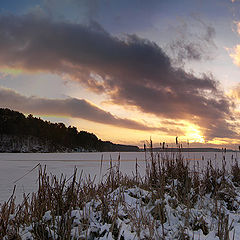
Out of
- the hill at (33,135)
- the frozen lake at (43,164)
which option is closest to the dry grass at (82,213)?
the frozen lake at (43,164)

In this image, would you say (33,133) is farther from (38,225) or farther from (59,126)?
(38,225)

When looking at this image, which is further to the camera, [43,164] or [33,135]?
[33,135]

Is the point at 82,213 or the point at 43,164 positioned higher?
the point at 82,213

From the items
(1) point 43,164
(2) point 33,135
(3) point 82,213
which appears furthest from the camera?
(2) point 33,135

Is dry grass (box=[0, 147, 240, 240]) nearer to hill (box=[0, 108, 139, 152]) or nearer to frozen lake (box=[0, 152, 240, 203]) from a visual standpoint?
frozen lake (box=[0, 152, 240, 203])

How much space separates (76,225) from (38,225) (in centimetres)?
56

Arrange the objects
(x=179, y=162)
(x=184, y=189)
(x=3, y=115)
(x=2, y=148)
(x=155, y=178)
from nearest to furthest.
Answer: (x=184, y=189) → (x=155, y=178) → (x=179, y=162) → (x=2, y=148) → (x=3, y=115)

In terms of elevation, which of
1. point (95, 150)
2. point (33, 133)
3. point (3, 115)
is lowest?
point (95, 150)

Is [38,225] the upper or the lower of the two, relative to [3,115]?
lower

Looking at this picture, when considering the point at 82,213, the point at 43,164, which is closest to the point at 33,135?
the point at 43,164

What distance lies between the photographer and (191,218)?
13.5 ft

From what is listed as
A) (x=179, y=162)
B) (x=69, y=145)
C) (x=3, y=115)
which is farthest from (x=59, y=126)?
(x=179, y=162)

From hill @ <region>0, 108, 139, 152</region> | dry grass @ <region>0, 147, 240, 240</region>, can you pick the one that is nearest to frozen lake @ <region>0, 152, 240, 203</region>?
dry grass @ <region>0, 147, 240, 240</region>

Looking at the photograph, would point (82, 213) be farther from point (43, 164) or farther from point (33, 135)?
point (33, 135)
